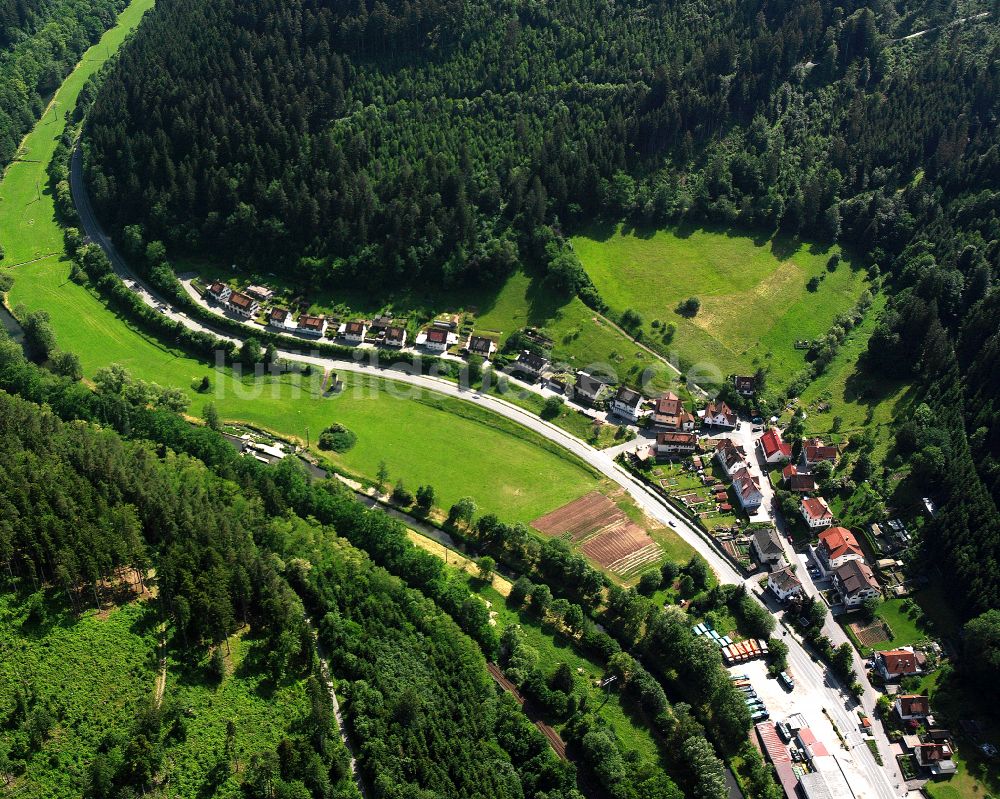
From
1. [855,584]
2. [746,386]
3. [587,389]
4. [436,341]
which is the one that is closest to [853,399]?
[746,386]

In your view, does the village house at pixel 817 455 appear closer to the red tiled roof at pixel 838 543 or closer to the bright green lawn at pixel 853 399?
the bright green lawn at pixel 853 399

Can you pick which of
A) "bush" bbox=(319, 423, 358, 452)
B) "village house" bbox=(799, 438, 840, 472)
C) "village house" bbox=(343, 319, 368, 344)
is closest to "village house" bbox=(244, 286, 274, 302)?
"village house" bbox=(343, 319, 368, 344)

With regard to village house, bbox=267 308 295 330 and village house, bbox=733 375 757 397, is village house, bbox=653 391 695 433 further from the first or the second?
village house, bbox=267 308 295 330

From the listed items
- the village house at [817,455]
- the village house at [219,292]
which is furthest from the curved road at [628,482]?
the village house at [817,455]

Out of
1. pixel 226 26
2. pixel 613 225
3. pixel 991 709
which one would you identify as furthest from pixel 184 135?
pixel 991 709

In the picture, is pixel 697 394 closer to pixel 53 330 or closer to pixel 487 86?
pixel 487 86

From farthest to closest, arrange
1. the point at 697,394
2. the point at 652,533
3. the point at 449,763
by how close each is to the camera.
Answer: the point at 697,394
the point at 652,533
the point at 449,763
